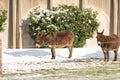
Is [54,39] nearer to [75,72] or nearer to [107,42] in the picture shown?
[107,42]

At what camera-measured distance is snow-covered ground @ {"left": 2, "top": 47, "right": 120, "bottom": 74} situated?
21.5m

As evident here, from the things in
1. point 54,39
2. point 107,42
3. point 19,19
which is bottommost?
point 107,42

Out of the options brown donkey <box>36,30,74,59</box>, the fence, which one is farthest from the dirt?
the fence

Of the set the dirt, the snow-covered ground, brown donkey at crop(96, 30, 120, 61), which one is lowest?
the dirt

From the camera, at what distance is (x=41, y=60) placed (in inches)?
963

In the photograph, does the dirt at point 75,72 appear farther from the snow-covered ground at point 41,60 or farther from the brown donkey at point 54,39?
the brown donkey at point 54,39

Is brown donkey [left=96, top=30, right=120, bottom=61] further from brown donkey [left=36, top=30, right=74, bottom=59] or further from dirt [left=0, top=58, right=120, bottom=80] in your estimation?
brown donkey [left=36, top=30, right=74, bottom=59]

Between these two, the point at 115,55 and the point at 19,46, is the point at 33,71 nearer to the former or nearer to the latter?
the point at 115,55

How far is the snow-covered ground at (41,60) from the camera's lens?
21.5 meters

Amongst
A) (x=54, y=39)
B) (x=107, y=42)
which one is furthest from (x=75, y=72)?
(x=54, y=39)

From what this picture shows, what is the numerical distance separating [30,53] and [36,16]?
20.2 ft

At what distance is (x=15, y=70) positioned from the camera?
20.5 m

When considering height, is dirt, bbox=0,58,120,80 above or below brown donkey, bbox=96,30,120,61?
below

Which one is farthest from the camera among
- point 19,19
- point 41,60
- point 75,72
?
point 19,19
